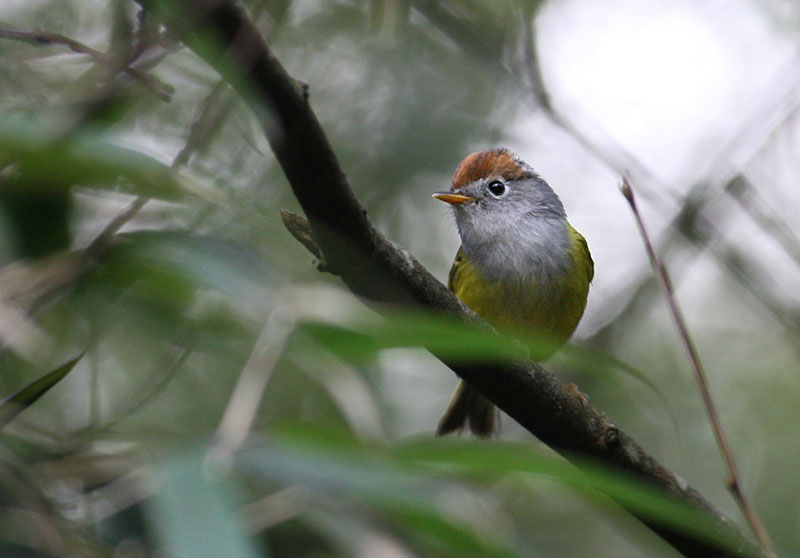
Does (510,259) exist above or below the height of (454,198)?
above

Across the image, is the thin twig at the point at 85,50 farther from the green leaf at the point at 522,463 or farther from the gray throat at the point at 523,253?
the gray throat at the point at 523,253

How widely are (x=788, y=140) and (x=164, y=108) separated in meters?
3.66

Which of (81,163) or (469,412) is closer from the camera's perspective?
(81,163)

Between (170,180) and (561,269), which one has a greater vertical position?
(170,180)

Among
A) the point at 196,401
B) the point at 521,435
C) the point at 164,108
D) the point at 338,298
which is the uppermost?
the point at 338,298

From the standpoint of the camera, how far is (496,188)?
15.3 ft

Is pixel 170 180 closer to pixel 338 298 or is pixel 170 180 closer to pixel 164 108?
pixel 338 298

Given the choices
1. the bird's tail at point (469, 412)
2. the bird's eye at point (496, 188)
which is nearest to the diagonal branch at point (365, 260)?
the bird's tail at point (469, 412)

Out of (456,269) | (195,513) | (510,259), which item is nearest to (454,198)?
(456,269)

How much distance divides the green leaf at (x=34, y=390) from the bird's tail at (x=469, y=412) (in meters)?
2.94

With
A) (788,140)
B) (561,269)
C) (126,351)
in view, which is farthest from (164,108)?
(788,140)

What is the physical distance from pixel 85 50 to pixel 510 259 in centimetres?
226

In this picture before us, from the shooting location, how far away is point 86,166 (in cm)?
170

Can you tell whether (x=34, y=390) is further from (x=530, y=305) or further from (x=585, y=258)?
(x=585, y=258)
